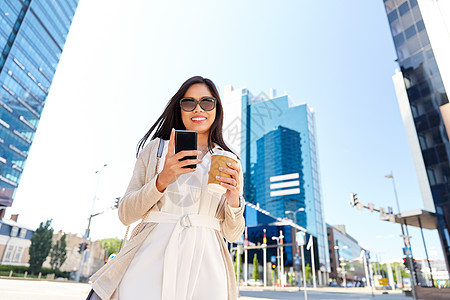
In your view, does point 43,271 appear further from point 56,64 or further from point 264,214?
point 56,64

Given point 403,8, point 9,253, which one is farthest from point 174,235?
point 9,253

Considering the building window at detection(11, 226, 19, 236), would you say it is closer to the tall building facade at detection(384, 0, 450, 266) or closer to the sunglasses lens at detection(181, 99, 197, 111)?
the sunglasses lens at detection(181, 99, 197, 111)

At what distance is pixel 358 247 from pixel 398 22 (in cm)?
12833

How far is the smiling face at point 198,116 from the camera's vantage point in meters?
1.83

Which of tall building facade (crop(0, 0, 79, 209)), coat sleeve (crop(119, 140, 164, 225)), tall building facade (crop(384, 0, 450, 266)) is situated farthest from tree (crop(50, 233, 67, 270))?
coat sleeve (crop(119, 140, 164, 225))

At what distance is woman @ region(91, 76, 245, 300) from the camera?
1.25m

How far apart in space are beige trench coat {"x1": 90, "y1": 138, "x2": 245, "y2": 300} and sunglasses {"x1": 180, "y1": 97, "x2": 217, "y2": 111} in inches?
12.1

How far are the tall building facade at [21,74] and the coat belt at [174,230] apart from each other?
6234 centimetres

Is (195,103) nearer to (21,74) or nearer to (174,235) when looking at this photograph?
(174,235)

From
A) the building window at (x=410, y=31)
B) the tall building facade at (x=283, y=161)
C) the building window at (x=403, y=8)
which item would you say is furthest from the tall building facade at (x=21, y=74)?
the building window at (x=410, y=31)

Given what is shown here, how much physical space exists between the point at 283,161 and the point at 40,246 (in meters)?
64.2

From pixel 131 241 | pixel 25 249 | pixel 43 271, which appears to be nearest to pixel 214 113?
pixel 131 241

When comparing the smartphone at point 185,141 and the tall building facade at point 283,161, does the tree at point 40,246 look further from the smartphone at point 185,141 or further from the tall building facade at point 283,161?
the tall building facade at point 283,161

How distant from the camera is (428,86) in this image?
2356 cm
